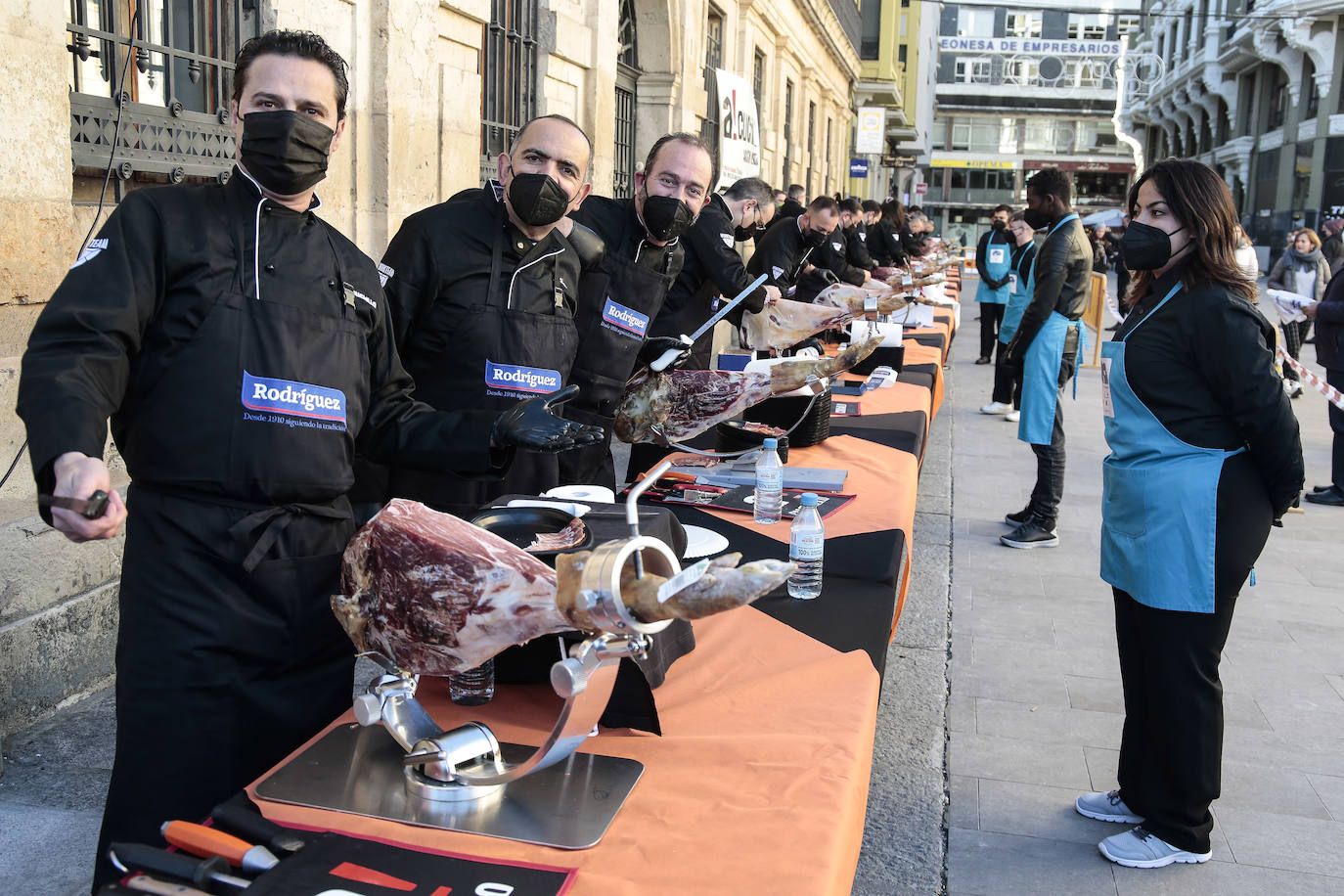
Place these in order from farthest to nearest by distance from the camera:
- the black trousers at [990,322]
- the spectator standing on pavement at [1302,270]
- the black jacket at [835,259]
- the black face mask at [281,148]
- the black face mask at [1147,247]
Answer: the black trousers at [990,322] < the spectator standing on pavement at [1302,270] < the black jacket at [835,259] < the black face mask at [1147,247] < the black face mask at [281,148]

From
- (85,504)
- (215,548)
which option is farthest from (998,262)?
(85,504)

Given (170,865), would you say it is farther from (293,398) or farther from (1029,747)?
(1029,747)

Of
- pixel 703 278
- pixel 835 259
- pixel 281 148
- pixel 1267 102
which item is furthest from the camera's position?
pixel 1267 102

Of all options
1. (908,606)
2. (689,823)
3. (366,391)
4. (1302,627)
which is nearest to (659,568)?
(689,823)

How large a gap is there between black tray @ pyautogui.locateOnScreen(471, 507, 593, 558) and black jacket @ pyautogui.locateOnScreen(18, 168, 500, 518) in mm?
333

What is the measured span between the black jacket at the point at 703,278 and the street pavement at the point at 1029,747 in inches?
61.2

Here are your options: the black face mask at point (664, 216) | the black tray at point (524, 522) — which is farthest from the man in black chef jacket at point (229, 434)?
the black face mask at point (664, 216)

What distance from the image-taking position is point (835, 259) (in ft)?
32.8

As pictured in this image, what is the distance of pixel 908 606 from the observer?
16.0 feet

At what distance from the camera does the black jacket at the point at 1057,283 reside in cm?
595

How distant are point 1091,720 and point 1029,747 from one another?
13.6 inches

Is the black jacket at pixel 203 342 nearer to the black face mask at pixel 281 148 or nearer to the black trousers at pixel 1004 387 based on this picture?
the black face mask at pixel 281 148

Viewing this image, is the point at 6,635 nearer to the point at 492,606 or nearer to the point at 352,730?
the point at 352,730

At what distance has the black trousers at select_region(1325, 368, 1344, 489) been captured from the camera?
711 centimetres
